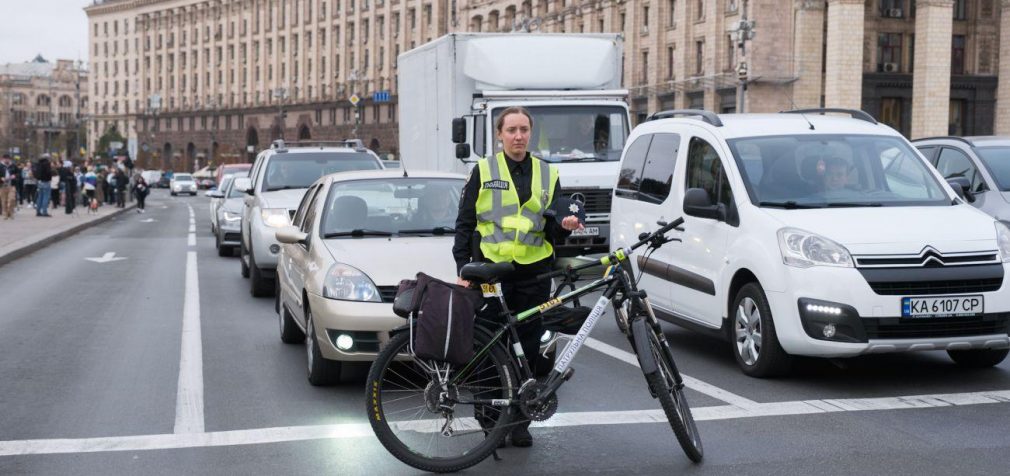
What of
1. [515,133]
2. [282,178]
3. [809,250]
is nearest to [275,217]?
[282,178]

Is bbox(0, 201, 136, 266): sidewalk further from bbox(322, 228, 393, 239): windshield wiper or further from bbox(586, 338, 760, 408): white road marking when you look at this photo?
bbox(586, 338, 760, 408): white road marking

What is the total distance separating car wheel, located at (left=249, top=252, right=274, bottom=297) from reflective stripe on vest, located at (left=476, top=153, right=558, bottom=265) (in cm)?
855

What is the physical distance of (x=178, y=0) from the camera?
456 feet

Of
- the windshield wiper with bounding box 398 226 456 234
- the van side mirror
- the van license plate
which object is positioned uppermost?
the van side mirror

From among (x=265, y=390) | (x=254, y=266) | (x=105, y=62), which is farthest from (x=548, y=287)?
(x=105, y=62)

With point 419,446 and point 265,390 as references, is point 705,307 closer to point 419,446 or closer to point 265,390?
point 265,390

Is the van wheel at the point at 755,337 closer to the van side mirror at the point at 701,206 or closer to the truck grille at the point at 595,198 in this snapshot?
the van side mirror at the point at 701,206

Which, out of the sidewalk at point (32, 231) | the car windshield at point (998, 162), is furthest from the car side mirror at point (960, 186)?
the sidewalk at point (32, 231)

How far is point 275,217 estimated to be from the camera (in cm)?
1491

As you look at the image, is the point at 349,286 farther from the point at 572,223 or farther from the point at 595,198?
the point at 595,198

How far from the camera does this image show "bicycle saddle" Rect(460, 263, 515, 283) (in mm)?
6070

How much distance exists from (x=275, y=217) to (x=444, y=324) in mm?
9272

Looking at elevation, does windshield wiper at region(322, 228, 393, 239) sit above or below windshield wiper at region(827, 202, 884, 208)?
below

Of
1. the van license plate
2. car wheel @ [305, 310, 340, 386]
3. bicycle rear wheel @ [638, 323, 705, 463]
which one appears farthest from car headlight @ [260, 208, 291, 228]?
bicycle rear wheel @ [638, 323, 705, 463]
